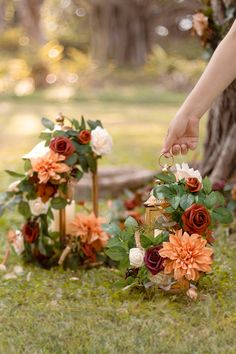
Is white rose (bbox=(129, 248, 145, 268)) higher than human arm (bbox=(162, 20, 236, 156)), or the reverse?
human arm (bbox=(162, 20, 236, 156))

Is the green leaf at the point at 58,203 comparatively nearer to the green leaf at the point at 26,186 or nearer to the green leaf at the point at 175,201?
the green leaf at the point at 26,186

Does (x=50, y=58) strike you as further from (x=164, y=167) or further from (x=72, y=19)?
(x=164, y=167)

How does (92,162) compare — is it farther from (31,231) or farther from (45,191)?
(31,231)

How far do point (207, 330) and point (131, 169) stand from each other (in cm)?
310

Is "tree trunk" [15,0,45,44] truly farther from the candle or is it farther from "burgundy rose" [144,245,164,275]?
"burgundy rose" [144,245,164,275]

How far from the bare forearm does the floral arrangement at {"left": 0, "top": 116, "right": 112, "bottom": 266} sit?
76 centimetres

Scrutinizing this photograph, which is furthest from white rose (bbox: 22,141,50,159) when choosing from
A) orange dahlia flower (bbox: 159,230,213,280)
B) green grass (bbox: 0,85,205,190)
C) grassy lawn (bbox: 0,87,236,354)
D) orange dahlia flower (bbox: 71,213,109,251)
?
green grass (bbox: 0,85,205,190)

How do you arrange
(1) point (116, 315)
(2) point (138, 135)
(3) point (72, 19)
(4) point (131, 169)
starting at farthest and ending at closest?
(3) point (72, 19) < (2) point (138, 135) < (4) point (131, 169) < (1) point (116, 315)

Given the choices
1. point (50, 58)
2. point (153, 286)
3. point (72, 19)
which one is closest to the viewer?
point (153, 286)

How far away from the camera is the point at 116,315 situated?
2.41 m

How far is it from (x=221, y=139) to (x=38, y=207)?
137cm

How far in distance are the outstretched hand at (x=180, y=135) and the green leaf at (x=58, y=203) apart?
0.69 m

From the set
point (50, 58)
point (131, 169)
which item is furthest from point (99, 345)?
point (50, 58)

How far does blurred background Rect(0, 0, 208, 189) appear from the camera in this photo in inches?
312
